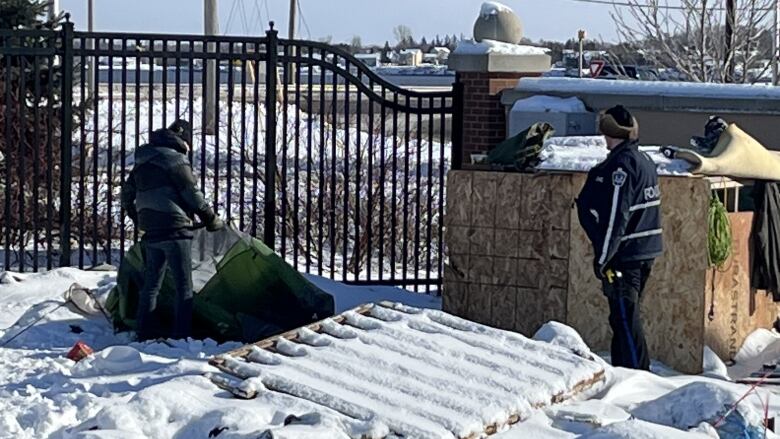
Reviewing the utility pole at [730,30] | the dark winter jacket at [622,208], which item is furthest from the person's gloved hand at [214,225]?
the utility pole at [730,30]

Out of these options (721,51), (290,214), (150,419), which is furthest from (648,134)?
(721,51)

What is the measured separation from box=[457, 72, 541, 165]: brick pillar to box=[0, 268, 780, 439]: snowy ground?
3.17 metres

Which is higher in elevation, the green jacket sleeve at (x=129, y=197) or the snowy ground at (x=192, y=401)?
the green jacket sleeve at (x=129, y=197)

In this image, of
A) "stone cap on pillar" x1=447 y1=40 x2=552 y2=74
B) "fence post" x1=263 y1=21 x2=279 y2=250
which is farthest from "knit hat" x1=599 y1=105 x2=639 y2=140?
"fence post" x1=263 y1=21 x2=279 y2=250

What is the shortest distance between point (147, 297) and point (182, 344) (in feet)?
1.30

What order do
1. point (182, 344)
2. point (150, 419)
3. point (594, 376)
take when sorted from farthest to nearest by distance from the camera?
point (182, 344) < point (594, 376) < point (150, 419)

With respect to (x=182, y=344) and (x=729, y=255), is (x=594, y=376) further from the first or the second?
(x=182, y=344)

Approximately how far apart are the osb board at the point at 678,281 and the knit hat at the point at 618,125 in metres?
0.82

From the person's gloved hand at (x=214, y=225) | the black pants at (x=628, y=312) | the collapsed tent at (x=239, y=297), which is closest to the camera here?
the black pants at (x=628, y=312)

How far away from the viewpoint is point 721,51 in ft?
70.5

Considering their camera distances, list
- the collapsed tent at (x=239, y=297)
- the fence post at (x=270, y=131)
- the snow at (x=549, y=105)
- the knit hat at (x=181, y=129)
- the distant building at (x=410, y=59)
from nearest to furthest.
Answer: the knit hat at (x=181, y=129) → the collapsed tent at (x=239, y=297) → the fence post at (x=270, y=131) → the snow at (x=549, y=105) → the distant building at (x=410, y=59)

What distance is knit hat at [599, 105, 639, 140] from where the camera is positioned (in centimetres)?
822

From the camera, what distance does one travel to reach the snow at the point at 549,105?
11.2m

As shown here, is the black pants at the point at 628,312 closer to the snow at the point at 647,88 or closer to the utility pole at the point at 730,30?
the snow at the point at 647,88
